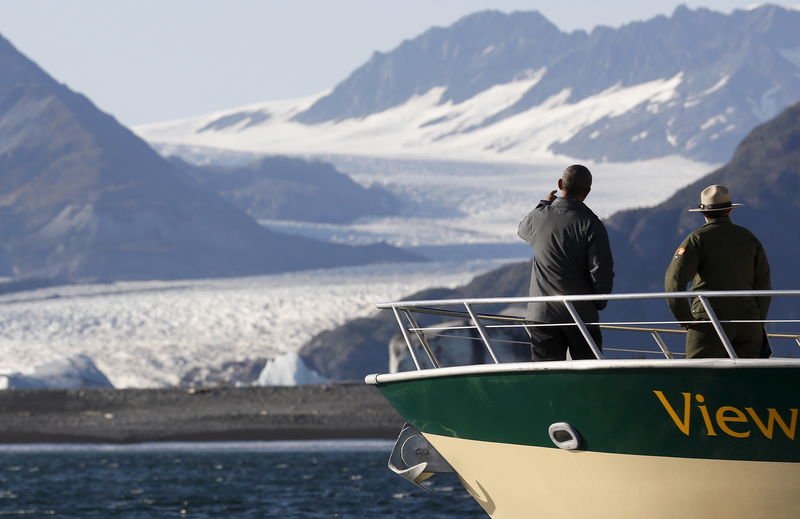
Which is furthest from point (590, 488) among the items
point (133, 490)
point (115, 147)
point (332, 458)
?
point (115, 147)

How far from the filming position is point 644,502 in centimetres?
1083

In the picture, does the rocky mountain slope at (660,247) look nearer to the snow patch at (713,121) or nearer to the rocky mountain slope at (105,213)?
the rocky mountain slope at (105,213)

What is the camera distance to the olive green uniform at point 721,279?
10.2m

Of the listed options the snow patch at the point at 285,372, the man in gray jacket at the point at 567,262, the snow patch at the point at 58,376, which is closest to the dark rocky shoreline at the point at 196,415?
the snow patch at the point at 285,372

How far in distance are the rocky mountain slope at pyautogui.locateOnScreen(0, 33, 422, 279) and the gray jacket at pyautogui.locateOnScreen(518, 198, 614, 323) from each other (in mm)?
83683

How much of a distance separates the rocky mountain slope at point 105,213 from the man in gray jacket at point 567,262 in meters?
83.6

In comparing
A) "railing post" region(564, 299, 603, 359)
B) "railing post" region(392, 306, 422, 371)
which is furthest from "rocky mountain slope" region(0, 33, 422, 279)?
"railing post" region(564, 299, 603, 359)

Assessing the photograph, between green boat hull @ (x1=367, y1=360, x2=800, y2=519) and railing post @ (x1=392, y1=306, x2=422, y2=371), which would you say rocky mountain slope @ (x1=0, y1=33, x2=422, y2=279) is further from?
green boat hull @ (x1=367, y1=360, x2=800, y2=519)

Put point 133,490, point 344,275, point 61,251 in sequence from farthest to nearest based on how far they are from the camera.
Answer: point 61,251
point 344,275
point 133,490

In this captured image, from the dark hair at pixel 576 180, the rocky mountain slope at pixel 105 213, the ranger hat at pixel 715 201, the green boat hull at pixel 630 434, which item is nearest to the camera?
the green boat hull at pixel 630 434

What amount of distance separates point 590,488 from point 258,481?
1650 centimetres

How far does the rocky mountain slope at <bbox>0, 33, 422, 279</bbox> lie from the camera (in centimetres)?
11050

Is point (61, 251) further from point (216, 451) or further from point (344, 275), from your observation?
point (216, 451)

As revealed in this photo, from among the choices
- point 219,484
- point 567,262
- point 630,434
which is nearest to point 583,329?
point 567,262
